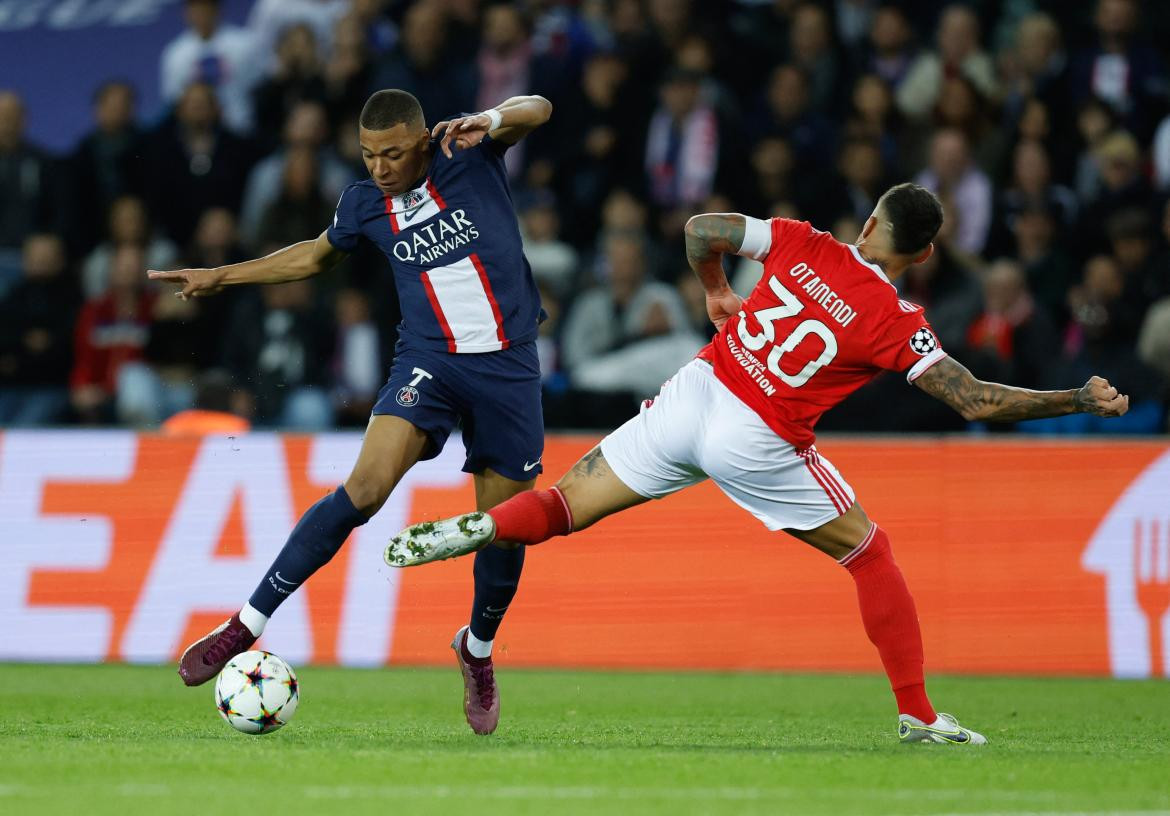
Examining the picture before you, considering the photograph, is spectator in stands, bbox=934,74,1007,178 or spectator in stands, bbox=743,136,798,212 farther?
spectator in stands, bbox=934,74,1007,178

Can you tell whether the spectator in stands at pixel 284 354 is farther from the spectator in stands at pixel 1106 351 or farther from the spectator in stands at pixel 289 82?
the spectator in stands at pixel 1106 351

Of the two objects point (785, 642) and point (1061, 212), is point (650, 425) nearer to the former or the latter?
point (785, 642)

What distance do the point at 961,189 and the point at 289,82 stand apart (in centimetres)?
530

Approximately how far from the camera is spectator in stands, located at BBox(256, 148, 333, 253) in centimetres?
1305

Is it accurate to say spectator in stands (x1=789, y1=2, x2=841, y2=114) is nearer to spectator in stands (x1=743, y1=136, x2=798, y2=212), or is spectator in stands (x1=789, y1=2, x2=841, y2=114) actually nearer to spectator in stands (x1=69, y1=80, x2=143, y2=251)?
spectator in stands (x1=743, y1=136, x2=798, y2=212)

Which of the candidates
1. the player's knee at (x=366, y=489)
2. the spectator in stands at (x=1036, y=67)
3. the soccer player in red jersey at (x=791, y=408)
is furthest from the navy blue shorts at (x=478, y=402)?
the spectator in stands at (x=1036, y=67)

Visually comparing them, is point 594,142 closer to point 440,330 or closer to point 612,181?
Answer: point 612,181

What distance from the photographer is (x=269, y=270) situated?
23.5ft

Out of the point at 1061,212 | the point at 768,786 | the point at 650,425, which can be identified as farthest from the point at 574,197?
the point at 768,786

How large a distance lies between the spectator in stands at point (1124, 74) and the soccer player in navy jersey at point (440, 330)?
7286mm

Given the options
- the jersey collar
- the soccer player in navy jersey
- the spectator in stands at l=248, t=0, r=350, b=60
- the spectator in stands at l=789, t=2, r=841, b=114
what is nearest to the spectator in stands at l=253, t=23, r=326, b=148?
the spectator in stands at l=248, t=0, r=350, b=60

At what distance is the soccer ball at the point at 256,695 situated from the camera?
6457 millimetres

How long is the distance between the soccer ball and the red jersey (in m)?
1.97

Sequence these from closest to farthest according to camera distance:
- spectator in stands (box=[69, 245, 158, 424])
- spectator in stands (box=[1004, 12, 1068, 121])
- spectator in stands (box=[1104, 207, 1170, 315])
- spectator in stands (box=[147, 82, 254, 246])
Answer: spectator in stands (box=[1104, 207, 1170, 315])
spectator in stands (box=[69, 245, 158, 424])
spectator in stands (box=[1004, 12, 1068, 121])
spectator in stands (box=[147, 82, 254, 246])
